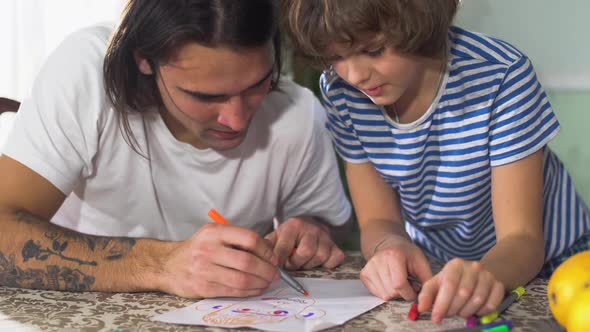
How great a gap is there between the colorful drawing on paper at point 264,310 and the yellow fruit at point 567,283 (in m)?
0.31

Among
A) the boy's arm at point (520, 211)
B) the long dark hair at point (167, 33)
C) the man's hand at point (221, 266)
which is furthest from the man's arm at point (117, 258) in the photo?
the boy's arm at point (520, 211)

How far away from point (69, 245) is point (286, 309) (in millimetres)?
447

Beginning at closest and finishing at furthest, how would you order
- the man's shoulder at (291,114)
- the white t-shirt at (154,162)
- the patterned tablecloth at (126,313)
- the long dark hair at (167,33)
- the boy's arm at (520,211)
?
the patterned tablecloth at (126,313)
the boy's arm at (520,211)
the long dark hair at (167,33)
the white t-shirt at (154,162)
the man's shoulder at (291,114)

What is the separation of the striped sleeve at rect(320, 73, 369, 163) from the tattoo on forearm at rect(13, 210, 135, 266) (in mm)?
456

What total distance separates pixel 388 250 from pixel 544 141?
36cm

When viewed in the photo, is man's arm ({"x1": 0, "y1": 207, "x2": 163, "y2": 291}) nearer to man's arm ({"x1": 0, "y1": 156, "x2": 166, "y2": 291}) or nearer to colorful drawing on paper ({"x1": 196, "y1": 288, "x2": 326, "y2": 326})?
man's arm ({"x1": 0, "y1": 156, "x2": 166, "y2": 291})

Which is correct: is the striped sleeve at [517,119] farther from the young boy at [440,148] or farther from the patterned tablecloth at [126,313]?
the patterned tablecloth at [126,313]

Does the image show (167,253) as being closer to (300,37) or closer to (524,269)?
(300,37)

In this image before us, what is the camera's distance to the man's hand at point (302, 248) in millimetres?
1274

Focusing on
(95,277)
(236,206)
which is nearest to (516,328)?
(95,277)

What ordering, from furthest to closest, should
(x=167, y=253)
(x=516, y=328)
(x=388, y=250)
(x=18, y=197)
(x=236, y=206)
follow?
(x=236, y=206) < (x=18, y=197) < (x=167, y=253) < (x=388, y=250) < (x=516, y=328)

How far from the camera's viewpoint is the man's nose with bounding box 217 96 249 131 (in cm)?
132

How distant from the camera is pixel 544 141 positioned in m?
1.20

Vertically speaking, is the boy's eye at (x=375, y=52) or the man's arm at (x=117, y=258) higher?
the boy's eye at (x=375, y=52)
